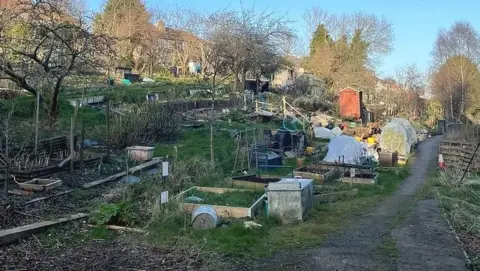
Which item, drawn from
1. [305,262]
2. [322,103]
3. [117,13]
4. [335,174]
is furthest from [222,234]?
[117,13]

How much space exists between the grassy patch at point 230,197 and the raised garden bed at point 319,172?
370 centimetres

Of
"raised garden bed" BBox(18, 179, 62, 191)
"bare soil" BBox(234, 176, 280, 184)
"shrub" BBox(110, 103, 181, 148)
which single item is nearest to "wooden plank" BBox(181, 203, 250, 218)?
"raised garden bed" BBox(18, 179, 62, 191)

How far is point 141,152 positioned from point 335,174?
5.55m

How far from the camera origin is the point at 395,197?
1224 cm

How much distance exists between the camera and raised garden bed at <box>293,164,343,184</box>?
1309cm

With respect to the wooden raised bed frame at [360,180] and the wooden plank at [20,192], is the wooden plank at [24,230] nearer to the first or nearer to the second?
the wooden plank at [20,192]

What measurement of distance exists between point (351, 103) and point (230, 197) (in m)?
29.4

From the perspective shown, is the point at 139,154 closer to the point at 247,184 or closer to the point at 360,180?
the point at 247,184

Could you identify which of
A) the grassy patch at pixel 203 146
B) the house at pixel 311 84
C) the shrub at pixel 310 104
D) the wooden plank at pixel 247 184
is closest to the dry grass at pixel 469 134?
the grassy patch at pixel 203 146

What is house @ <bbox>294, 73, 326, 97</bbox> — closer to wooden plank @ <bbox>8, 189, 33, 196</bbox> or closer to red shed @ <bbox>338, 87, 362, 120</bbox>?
red shed @ <bbox>338, 87, 362, 120</bbox>

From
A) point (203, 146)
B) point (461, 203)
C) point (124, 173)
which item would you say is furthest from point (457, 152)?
point (124, 173)

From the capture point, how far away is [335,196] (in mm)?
10852

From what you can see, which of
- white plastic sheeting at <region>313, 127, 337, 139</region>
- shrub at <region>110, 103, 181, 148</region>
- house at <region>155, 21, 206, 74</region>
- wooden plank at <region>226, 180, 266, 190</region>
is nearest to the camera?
wooden plank at <region>226, 180, 266, 190</region>

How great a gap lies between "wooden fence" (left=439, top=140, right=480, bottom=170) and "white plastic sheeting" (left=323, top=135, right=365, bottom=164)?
3346mm
